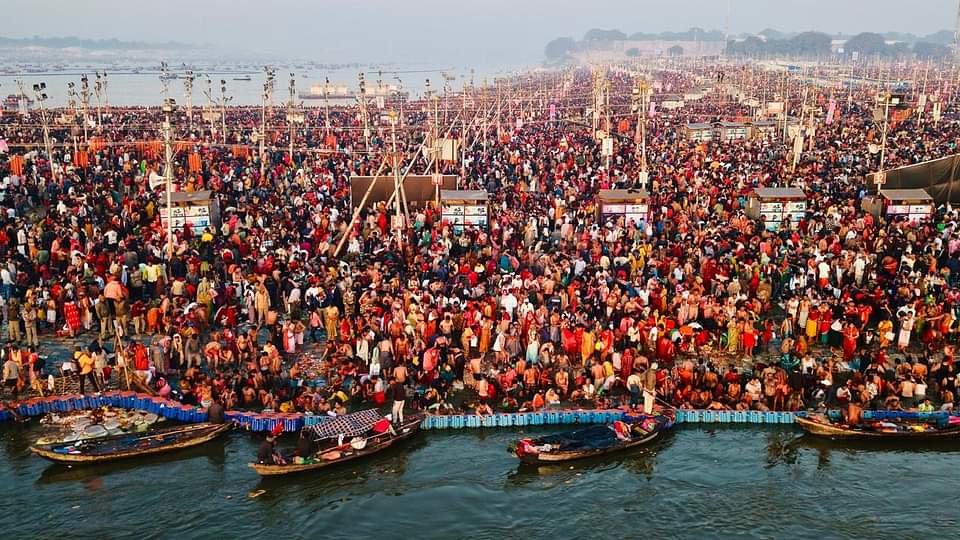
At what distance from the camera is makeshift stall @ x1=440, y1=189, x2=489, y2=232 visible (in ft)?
91.7

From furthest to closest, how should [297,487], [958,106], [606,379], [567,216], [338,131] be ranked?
[958,106] < [338,131] < [567,216] < [606,379] < [297,487]

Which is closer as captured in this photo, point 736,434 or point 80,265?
point 736,434

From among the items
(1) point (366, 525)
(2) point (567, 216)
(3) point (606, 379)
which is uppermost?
(2) point (567, 216)

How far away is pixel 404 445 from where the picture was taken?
55.5ft

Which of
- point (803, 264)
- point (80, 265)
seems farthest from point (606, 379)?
point (80, 265)

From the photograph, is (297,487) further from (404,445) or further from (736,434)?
(736,434)

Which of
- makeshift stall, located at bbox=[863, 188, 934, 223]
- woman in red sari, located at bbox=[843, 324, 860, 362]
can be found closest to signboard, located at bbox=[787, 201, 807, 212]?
makeshift stall, located at bbox=[863, 188, 934, 223]

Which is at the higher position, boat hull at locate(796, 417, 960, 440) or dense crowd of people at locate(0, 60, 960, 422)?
dense crowd of people at locate(0, 60, 960, 422)

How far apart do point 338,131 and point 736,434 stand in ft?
149

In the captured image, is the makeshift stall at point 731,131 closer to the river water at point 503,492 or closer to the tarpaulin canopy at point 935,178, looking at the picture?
the tarpaulin canopy at point 935,178

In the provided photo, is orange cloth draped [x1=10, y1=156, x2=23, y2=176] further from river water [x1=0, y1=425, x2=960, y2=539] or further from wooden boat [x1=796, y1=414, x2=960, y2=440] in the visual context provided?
wooden boat [x1=796, y1=414, x2=960, y2=440]

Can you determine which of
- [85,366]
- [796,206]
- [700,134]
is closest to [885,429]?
[796,206]

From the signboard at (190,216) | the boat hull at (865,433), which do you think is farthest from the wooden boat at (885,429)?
the signboard at (190,216)

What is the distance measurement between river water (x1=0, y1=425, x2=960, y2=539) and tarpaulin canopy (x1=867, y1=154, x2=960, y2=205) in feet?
55.1
